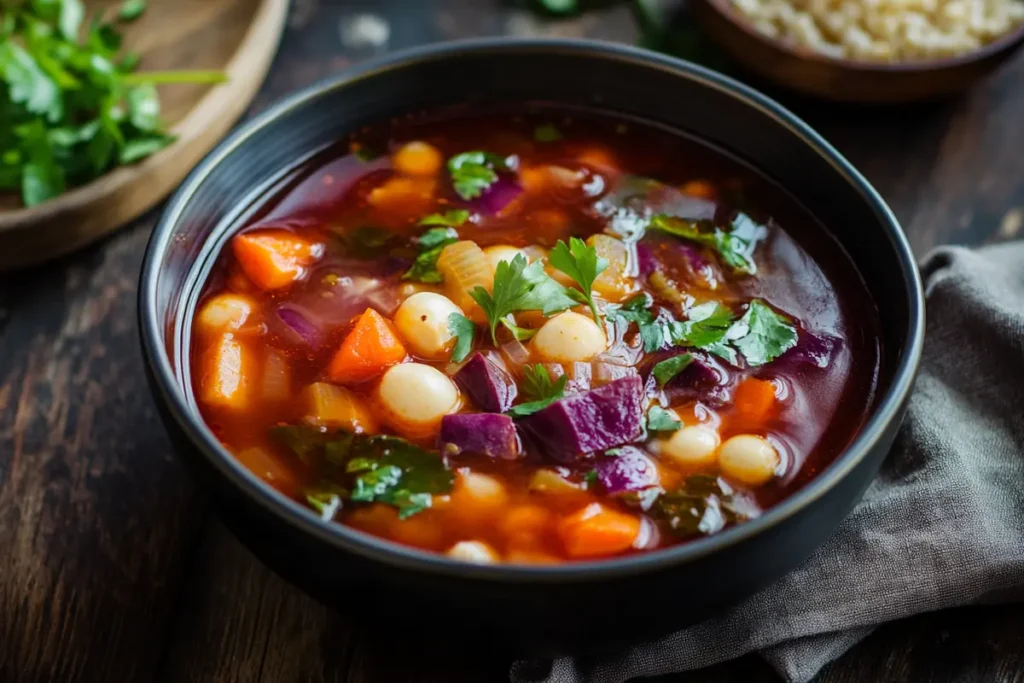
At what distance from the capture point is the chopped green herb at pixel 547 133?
2771 millimetres

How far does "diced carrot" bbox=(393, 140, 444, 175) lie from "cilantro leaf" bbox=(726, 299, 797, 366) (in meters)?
0.83

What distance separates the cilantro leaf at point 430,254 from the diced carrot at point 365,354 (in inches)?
7.2

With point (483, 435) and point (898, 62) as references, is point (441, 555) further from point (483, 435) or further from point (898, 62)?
point (898, 62)

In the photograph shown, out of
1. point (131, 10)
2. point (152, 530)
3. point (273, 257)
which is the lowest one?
point (152, 530)

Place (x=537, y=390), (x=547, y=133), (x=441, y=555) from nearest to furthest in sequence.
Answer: (x=441, y=555) → (x=537, y=390) → (x=547, y=133)

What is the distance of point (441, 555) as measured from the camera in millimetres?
1850

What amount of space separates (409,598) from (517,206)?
1.13 metres

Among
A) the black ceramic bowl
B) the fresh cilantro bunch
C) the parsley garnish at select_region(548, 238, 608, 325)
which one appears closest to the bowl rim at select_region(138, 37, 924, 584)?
the black ceramic bowl

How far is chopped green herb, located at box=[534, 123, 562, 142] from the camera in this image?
2771 mm

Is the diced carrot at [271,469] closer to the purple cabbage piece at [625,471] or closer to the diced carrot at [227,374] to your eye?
the diced carrot at [227,374]

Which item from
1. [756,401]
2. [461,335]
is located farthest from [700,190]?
[461,335]

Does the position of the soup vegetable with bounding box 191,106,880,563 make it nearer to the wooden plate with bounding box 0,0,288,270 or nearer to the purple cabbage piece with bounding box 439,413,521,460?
the purple cabbage piece with bounding box 439,413,521,460

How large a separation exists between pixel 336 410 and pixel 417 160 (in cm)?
76

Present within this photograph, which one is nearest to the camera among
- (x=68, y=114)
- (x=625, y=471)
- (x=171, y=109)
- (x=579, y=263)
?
(x=625, y=471)
